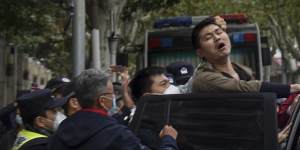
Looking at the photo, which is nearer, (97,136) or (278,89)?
(97,136)

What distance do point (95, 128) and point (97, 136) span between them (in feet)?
0.15

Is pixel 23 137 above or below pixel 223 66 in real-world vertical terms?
below

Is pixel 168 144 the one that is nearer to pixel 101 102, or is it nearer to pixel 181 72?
pixel 101 102

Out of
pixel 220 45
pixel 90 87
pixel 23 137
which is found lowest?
pixel 23 137

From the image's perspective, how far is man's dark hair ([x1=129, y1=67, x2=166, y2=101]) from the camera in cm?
570

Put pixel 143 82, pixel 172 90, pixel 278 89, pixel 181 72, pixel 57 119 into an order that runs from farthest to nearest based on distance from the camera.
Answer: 1. pixel 181 72
2. pixel 143 82
3. pixel 172 90
4. pixel 57 119
5. pixel 278 89

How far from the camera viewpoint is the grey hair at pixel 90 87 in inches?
162

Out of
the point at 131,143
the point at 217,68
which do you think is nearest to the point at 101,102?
the point at 131,143

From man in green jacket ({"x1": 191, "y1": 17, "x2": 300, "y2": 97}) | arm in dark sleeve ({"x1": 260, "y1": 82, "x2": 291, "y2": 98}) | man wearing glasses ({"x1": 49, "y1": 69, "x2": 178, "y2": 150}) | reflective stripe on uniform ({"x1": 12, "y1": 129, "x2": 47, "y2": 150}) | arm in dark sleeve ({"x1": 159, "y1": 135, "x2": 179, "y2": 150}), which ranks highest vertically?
man in green jacket ({"x1": 191, "y1": 17, "x2": 300, "y2": 97})

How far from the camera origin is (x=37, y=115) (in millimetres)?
4953

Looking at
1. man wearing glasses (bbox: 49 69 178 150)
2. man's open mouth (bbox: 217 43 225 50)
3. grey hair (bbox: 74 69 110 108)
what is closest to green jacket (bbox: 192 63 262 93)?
man's open mouth (bbox: 217 43 225 50)

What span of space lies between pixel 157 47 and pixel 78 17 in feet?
9.08

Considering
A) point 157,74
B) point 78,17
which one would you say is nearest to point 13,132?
point 157,74

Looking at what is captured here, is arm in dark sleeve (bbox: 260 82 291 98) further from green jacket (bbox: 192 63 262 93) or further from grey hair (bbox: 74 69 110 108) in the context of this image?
grey hair (bbox: 74 69 110 108)
